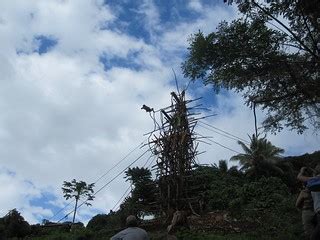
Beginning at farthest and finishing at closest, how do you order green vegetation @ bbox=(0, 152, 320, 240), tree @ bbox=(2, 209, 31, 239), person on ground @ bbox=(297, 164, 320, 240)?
1. tree @ bbox=(2, 209, 31, 239)
2. green vegetation @ bbox=(0, 152, 320, 240)
3. person on ground @ bbox=(297, 164, 320, 240)

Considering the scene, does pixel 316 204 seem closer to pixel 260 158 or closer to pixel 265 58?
pixel 265 58

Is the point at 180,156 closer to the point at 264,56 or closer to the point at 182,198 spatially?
the point at 182,198

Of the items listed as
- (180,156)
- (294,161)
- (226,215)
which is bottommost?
(226,215)

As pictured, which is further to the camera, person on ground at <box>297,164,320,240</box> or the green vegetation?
the green vegetation

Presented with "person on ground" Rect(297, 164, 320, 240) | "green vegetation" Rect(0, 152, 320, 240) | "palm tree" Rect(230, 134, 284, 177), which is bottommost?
"person on ground" Rect(297, 164, 320, 240)

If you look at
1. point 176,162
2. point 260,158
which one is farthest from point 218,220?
point 260,158

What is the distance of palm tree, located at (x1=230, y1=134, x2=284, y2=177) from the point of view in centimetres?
3269

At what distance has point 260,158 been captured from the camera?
112 ft

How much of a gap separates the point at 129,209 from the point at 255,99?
5388mm

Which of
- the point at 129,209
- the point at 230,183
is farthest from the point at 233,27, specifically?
the point at 230,183

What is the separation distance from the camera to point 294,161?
3466 centimetres

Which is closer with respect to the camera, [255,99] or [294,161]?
[255,99]

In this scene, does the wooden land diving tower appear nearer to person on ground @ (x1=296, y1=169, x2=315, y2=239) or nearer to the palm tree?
person on ground @ (x1=296, y1=169, x2=315, y2=239)

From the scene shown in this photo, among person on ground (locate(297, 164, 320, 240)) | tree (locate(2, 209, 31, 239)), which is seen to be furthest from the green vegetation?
person on ground (locate(297, 164, 320, 240))
